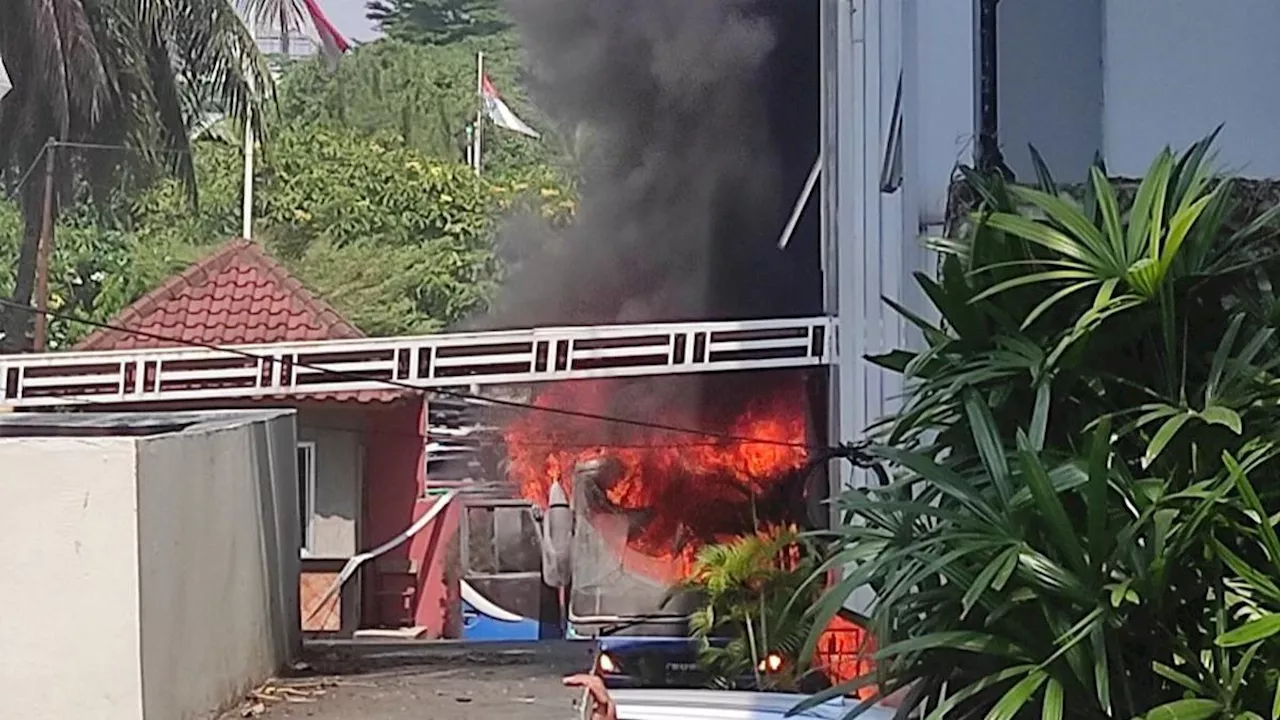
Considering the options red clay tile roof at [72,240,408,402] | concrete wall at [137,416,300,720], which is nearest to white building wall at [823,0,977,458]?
concrete wall at [137,416,300,720]

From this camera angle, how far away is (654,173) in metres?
6.87

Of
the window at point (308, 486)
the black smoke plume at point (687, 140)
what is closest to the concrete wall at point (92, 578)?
the window at point (308, 486)

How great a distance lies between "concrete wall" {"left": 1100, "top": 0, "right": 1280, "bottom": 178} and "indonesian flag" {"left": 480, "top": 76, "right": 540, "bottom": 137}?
12.4 feet

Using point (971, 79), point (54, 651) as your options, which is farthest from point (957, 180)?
point (54, 651)

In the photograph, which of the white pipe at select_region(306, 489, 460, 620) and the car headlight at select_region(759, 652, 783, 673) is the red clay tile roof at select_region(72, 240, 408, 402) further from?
the car headlight at select_region(759, 652, 783, 673)

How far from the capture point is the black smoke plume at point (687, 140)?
22.4 ft

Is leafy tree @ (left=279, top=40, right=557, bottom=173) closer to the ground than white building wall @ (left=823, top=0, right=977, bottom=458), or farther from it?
farther from it

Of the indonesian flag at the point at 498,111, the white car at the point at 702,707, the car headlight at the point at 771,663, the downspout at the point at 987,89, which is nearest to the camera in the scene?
the downspout at the point at 987,89

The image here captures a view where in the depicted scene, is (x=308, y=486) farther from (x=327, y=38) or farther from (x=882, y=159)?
(x=882, y=159)

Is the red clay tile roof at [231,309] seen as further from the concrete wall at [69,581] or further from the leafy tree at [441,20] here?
the concrete wall at [69,581]

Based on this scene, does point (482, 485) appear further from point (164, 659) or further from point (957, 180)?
point (957, 180)

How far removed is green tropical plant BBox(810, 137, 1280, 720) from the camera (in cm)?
177

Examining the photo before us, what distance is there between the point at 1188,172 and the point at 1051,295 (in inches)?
10.2

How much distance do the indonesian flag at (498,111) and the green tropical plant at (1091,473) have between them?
4990mm
